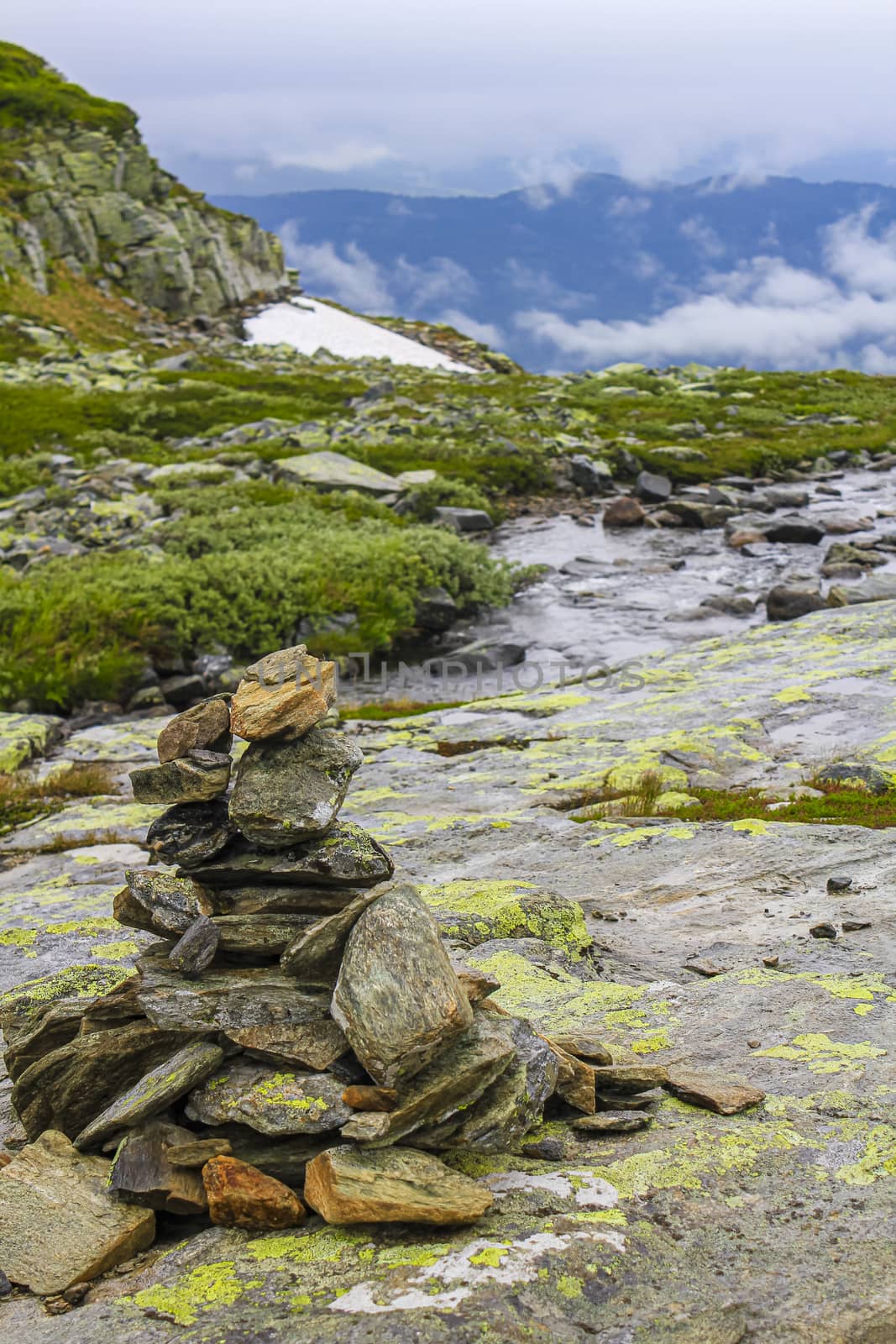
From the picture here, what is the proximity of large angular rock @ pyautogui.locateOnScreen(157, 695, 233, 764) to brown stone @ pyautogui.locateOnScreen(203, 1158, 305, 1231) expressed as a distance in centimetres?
263

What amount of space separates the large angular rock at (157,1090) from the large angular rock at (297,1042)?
6.6 inches

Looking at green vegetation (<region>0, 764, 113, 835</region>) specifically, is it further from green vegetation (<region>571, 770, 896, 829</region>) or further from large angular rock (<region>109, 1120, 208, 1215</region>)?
large angular rock (<region>109, 1120, 208, 1215</region>)

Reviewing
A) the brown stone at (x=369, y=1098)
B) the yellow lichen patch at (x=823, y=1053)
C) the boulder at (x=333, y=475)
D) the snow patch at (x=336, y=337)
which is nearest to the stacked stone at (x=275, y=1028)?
the brown stone at (x=369, y=1098)

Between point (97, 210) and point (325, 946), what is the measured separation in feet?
360

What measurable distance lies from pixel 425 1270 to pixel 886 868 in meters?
5.87

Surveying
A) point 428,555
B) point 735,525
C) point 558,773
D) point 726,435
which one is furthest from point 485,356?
point 558,773

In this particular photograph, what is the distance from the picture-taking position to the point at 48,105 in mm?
104750

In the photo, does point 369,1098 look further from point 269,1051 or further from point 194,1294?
point 194,1294

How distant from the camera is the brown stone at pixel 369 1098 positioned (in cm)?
495

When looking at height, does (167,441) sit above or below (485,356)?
below

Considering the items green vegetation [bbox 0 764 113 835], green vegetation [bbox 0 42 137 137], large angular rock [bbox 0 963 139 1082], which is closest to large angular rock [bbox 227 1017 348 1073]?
large angular rock [bbox 0 963 139 1082]

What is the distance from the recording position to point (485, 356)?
10769 cm

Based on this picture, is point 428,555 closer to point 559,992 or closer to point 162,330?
point 559,992

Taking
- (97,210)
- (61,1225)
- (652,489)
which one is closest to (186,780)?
(61,1225)
